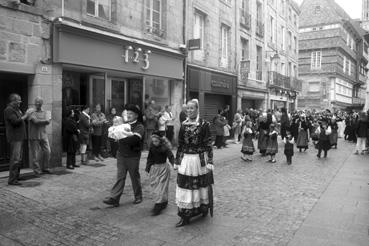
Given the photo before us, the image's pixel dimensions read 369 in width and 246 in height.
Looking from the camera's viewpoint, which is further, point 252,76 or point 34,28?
point 252,76

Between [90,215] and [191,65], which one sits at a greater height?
[191,65]

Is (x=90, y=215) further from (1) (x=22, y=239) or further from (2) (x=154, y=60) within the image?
(2) (x=154, y=60)

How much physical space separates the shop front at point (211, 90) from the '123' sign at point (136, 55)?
311cm

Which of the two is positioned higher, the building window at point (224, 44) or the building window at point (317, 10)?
the building window at point (317, 10)

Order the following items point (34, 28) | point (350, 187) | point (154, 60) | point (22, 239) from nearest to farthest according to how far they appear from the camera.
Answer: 1. point (22, 239)
2. point (350, 187)
3. point (34, 28)
4. point (154, 60)

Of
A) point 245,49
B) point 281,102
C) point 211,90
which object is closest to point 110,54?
point 211,90

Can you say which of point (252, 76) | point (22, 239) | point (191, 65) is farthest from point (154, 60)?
point (252, 76)

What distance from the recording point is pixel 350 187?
7707mm

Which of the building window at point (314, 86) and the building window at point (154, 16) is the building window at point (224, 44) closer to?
the building window at point (154, 16)

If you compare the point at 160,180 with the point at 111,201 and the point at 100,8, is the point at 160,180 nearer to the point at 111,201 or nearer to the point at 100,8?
the point at 111,201

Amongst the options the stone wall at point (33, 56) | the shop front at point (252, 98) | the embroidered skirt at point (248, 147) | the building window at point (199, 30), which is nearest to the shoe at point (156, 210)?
the stone wall at point (33, 56)


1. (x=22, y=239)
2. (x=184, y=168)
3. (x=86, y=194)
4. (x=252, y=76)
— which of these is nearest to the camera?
(x=22, y=239)

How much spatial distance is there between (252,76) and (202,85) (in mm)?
7130

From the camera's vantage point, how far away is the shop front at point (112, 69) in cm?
946
